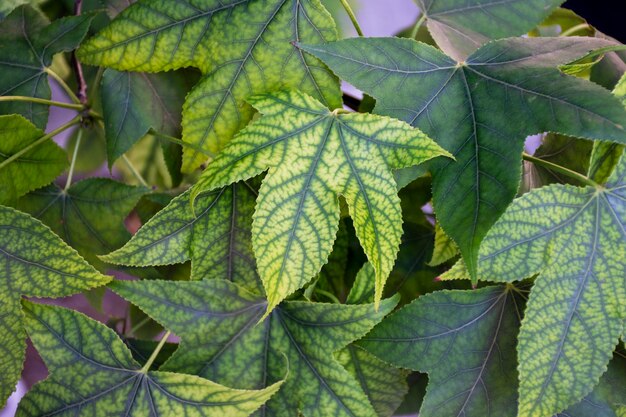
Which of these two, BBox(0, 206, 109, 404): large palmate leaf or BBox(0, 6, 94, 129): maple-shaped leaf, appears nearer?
BBox(0, 206, 109, 404): large palmate leaf

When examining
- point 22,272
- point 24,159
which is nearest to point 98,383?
point 22,272

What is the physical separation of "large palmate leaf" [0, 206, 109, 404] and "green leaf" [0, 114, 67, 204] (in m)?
0.08

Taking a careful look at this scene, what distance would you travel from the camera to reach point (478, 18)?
0.66m

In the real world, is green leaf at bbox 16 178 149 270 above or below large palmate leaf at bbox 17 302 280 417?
above

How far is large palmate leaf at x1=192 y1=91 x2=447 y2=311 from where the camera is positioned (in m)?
0.51

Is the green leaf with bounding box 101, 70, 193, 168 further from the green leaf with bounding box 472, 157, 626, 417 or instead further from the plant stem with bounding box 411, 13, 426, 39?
the green leaf with bounding box 472, 157, 626, 417

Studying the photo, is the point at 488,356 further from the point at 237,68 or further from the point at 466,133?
the point at 237,68

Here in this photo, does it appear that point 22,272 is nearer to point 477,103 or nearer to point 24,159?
point 24,159

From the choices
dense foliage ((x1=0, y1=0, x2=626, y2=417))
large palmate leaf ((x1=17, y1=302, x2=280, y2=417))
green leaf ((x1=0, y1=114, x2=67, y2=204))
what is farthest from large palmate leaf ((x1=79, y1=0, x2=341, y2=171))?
large palmate leaf ((x1=17, y1=302, x2=280, y2=417))

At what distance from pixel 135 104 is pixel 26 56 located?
5.3 inches

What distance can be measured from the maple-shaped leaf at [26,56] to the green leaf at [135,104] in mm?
78

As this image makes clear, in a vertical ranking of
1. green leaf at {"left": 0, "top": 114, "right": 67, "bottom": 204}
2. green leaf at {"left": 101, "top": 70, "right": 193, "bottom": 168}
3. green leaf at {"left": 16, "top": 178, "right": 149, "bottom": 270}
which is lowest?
green leaf at {"left": 16, "top": 178, "right": 149, "bottom": 270}

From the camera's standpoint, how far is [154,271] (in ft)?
2.27

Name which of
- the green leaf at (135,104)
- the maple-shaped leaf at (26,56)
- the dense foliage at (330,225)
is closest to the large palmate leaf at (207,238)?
the dense foliage at (330,225)
